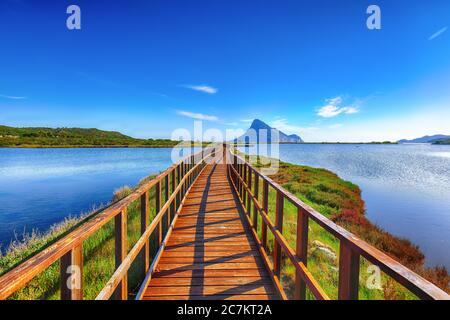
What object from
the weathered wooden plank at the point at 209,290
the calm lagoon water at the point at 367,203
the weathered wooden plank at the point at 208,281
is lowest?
the calm lagoon water at the point at 367,203

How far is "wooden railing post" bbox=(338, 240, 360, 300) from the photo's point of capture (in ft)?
5.53

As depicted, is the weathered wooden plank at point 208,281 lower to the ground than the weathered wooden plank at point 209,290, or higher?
higher

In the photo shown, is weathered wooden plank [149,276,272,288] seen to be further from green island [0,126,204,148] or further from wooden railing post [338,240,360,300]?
green island [0,126,204,148]

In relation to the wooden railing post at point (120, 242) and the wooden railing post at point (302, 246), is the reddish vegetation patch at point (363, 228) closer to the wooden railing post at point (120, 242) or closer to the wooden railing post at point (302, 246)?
the wooden railing post at point (302, 246)

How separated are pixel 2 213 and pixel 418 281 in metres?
17.5

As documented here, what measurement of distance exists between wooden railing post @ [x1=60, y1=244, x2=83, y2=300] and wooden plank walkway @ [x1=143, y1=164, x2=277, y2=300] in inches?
71.1

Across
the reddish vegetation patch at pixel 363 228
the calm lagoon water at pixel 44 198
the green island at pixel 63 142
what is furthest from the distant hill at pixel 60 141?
the reddish vegetation patch at pixel 363 228

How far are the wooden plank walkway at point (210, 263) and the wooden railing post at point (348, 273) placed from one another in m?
1.73

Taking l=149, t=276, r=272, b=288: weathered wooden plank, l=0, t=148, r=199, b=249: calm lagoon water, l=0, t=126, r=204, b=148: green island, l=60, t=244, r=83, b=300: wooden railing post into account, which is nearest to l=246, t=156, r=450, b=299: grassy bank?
l=149, t=276, r=272, b=288: weathered wooden plank

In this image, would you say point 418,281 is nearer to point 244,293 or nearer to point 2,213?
point 244,293

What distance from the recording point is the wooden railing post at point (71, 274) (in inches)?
60.7

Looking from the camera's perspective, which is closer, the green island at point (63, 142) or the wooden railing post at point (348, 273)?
the wooden railing post at point (348, 273)

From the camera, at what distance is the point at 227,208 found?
7.39 m

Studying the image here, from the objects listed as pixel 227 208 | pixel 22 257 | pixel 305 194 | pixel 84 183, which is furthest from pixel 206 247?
pixel 84 183
